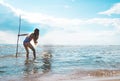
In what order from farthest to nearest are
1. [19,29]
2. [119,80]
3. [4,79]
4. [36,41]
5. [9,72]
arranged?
1. [19,29]
2. [36,41]
3. [9,72]
4. [4,79]
5. [119,80]

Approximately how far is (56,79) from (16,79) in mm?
1816

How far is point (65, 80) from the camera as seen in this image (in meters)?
11.0

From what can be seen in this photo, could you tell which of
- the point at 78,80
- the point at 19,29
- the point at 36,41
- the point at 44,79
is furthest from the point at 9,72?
the point at 19,29

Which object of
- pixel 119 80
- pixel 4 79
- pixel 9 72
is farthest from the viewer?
pixel 9 72

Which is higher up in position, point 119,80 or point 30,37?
point 30,37

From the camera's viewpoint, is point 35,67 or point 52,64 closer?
point 35,67

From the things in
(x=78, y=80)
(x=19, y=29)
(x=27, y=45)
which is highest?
(x=19, y=29)

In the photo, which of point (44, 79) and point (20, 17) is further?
point (20, 17)

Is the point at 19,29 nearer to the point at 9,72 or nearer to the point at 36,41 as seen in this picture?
the point at 36,41

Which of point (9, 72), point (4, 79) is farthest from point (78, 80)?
point (9, 72)

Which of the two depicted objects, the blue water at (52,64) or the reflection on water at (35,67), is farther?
the blue water at (52,64)

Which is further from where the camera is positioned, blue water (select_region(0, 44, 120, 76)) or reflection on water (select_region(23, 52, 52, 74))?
blue water (select_region(0, 44, 120, 76))

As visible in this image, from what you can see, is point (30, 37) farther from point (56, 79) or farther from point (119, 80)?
point (119, 80)

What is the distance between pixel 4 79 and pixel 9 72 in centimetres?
212
